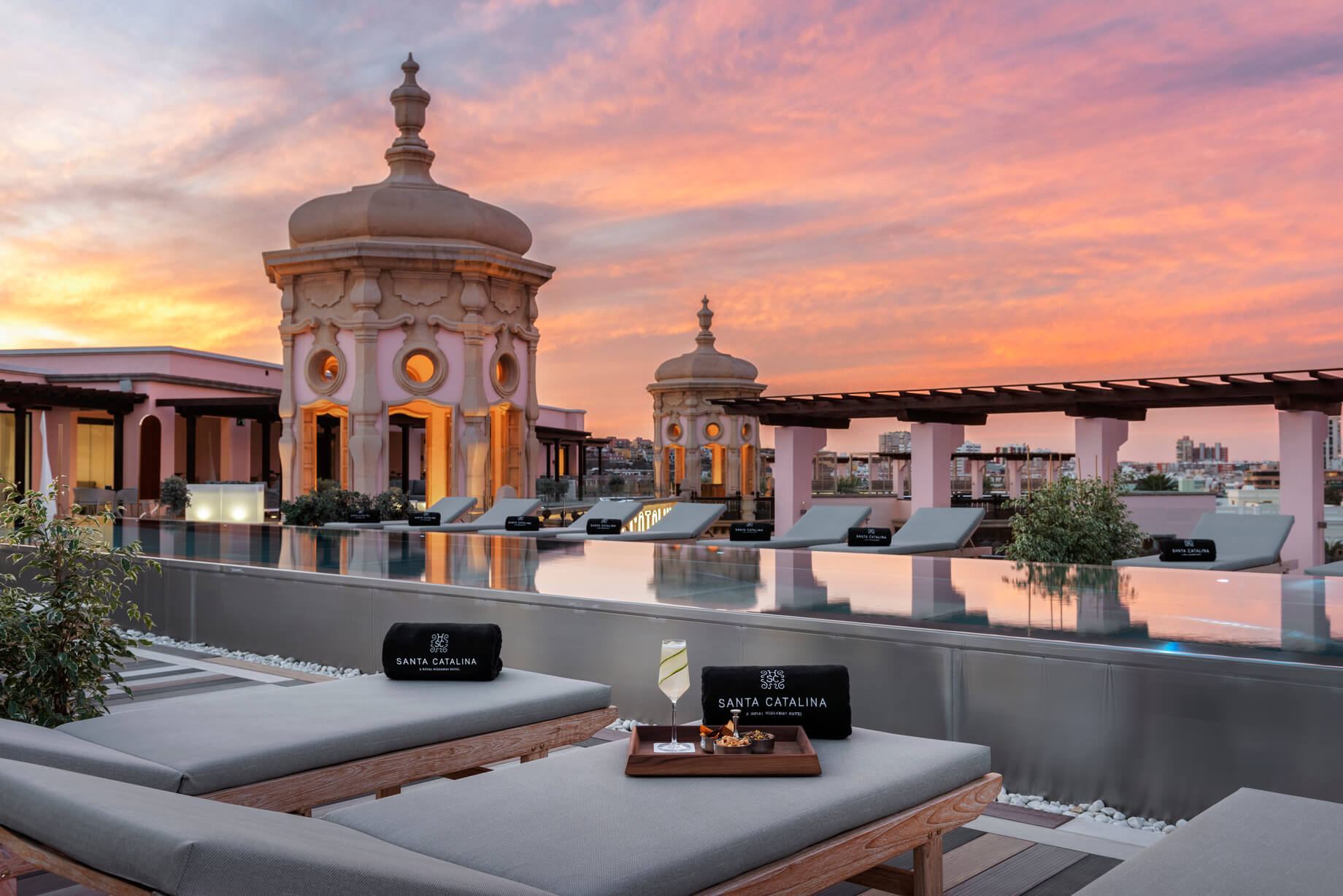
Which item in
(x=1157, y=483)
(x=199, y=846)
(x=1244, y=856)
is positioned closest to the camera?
(x=199, y=846)

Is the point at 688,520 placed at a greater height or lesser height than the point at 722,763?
greater

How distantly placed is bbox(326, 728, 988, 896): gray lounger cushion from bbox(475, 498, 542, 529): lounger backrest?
13.8 meters

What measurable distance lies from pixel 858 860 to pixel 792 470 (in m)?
15.8

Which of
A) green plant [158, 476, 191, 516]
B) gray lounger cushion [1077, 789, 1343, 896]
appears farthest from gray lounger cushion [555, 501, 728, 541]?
green plant [158, 476, 191, 516]

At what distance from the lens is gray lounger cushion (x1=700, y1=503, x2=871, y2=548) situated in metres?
11.8

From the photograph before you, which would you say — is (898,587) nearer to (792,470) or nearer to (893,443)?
(792,470)

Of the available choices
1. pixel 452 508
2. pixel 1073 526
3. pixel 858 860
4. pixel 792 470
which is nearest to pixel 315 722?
pixel 858 860

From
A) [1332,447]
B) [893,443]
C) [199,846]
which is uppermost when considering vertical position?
[893,443]

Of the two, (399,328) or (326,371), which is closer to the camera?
(399,328)

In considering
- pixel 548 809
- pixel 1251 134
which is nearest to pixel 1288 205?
pixel 1251 134

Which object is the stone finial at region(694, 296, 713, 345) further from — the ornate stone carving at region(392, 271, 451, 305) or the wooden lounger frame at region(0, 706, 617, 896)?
the wooden lounger frame at region(0, 706, 617, 896)

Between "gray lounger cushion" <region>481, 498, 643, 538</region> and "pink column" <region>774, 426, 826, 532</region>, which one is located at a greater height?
"pink column" <region>774, 426, 826, 532</region>

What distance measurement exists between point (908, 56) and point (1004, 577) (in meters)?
13.7

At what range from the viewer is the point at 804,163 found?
24.3 m
